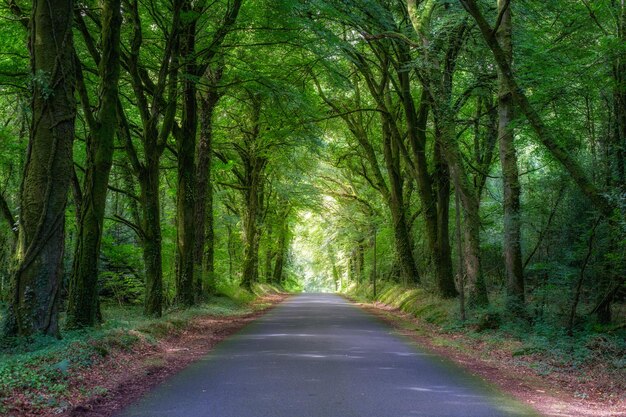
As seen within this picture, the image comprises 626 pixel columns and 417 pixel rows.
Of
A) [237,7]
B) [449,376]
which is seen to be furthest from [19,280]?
[237,7]

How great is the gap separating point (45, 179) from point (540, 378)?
8.45m

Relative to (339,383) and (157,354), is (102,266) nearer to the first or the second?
(157,354)

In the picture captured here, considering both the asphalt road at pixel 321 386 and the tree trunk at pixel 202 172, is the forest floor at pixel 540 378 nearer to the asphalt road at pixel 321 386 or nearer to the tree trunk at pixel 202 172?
the asphalt road at pixel 321 386

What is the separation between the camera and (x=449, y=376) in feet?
25.5

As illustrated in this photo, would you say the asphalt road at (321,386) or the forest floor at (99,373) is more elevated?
the forest floor at (99,373)

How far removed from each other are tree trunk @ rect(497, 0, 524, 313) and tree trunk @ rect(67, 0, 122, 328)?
9.30 metres

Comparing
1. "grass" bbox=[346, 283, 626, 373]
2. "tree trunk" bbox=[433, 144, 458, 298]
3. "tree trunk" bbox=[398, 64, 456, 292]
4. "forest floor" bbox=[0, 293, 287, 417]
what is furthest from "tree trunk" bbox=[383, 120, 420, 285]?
"forest floor" bbox=[0, 293, 287, 417]

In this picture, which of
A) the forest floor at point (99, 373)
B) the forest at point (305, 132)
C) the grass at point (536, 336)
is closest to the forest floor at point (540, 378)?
the grass at point (536, 336)

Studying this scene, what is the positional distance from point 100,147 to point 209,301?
11740mm

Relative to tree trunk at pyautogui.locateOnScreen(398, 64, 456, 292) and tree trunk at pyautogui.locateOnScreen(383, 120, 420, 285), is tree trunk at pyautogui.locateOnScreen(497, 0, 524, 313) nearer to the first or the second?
→ tree trunk at pyautogui.locateOnScreen(398, 64, 456, 292)

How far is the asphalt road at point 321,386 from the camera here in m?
5.68

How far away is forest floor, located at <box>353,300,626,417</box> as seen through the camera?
6.14 m

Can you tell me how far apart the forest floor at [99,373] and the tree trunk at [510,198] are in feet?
25.6

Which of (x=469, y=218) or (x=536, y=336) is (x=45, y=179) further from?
(x=469, y=218)
